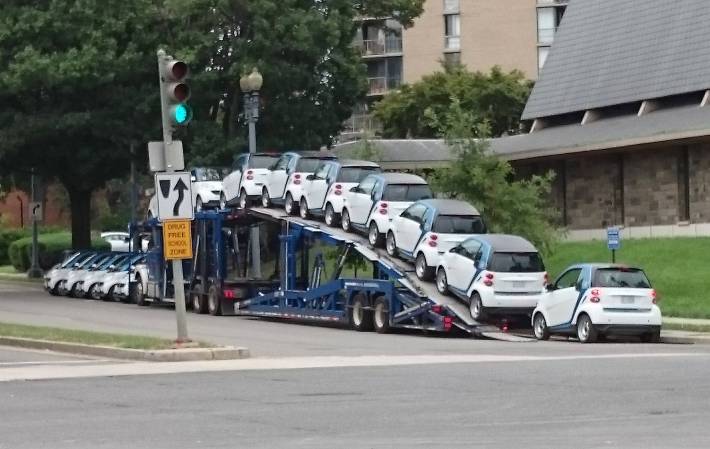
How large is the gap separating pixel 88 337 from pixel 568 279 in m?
10.7

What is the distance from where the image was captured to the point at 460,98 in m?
81.7

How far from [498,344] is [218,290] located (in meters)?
12.5

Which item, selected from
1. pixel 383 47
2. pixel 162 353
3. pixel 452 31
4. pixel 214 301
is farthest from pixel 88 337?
pixel 383 47

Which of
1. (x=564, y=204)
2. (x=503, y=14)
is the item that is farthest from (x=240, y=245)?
(x=503, y=14)

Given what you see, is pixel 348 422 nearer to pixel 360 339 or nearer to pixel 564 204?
pixel 360 339

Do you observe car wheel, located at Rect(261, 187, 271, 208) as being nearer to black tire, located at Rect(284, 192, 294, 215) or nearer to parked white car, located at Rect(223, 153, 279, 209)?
parked white car, located at Rect(223, 153, 279, 209)

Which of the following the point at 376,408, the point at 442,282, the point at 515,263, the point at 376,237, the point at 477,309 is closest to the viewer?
the point at 376,408

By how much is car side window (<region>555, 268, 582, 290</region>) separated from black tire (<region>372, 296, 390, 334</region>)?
3887 mm

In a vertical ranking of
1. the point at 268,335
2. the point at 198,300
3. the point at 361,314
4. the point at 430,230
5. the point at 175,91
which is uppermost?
the point at 175,91

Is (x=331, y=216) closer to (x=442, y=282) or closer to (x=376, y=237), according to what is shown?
(x=376, y=237)

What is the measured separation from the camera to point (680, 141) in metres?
47.4

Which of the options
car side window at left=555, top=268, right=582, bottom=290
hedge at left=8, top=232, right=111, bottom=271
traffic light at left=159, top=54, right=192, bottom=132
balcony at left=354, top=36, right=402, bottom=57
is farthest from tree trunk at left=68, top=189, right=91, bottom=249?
balcony at left=354, top=36, right=402, bottom=57

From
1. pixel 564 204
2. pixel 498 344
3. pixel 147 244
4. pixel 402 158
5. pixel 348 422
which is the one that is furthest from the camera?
pixel 402 158

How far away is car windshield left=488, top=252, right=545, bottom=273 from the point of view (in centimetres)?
3038
